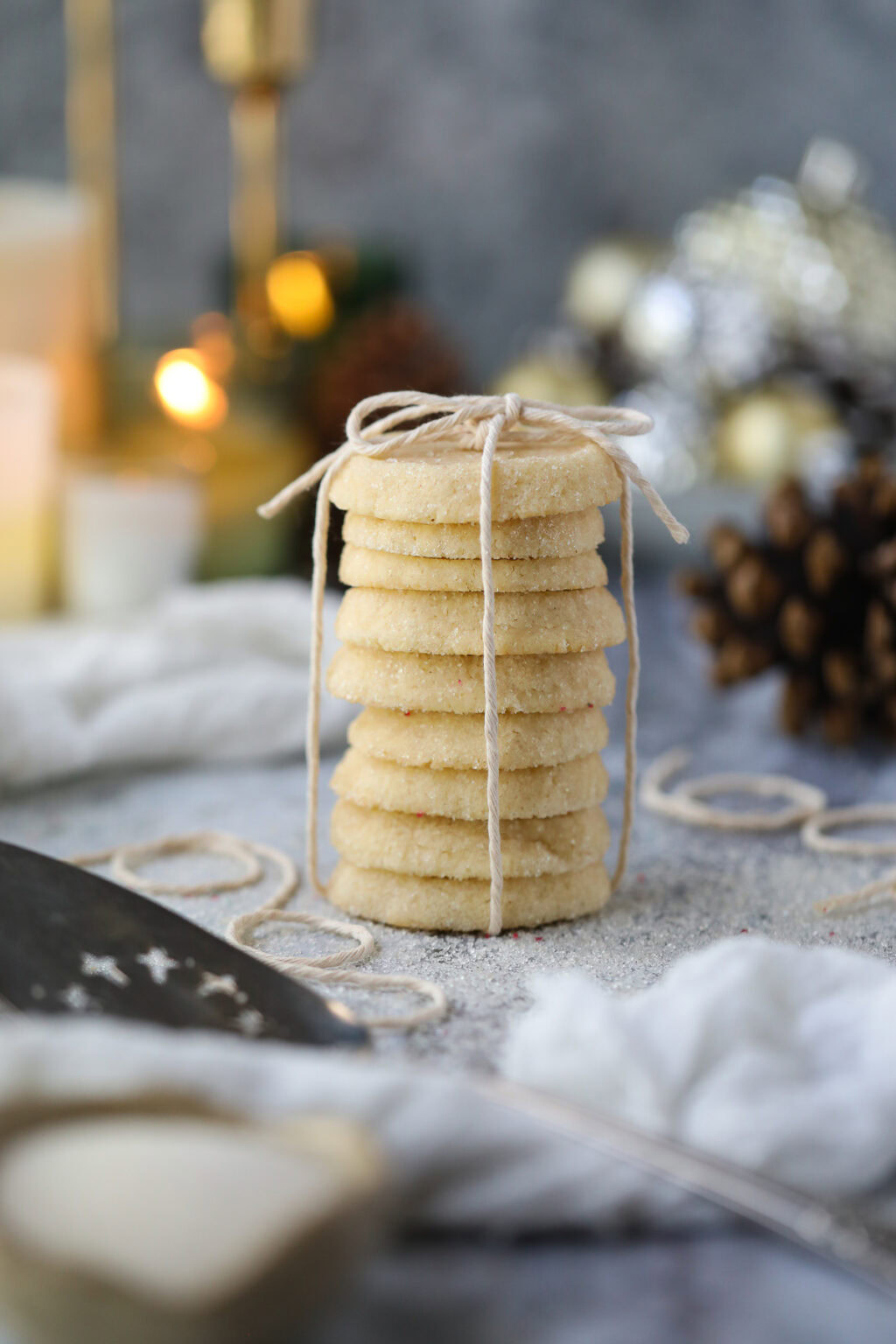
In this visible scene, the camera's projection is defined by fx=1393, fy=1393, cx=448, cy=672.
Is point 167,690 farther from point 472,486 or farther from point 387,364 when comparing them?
point 387,364

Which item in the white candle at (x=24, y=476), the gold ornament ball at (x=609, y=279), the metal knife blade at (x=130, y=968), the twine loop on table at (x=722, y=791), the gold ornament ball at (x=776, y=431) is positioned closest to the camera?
the metal knife blade at (x=130, y=968)

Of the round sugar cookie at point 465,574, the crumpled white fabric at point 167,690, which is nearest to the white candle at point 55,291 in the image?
the crumpled white fabric at point 167,690

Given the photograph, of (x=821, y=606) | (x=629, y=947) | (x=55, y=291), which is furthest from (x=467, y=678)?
(x=55, y=291)

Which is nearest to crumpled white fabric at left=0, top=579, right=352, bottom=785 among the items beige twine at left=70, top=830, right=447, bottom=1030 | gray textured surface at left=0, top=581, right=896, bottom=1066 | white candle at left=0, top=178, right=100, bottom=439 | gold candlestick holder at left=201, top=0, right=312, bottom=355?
gray textured surface at left=0, top=581, right=896, bottom=1066

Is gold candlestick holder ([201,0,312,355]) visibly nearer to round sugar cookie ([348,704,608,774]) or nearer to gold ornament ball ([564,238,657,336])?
gold ornament ball ([564,238,657,336])

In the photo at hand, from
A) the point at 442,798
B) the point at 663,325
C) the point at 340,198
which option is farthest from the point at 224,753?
the point at 340,198

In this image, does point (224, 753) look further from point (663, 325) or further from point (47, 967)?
point (663, 325)

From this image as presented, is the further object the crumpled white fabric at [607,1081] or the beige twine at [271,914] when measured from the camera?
the beige twine at [271,914]

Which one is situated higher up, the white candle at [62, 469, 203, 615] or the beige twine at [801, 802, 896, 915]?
the white candle at [62, 469, 203, 615]

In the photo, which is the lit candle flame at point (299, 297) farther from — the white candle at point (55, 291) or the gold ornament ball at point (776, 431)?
the gold ornament ball at point (776, 431)
